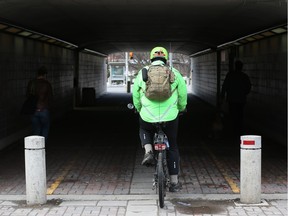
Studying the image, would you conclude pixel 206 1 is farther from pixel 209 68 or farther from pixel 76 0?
pixel 209 68

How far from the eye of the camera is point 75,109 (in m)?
19.2

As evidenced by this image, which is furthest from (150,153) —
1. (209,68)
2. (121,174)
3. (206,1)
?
(209,68)

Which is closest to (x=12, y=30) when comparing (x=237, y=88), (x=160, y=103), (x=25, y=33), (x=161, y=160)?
(x=25, y=33)

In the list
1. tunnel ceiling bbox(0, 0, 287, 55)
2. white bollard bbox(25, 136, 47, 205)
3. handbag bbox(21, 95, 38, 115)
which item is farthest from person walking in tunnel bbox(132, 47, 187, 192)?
handbag bbox(21, 95, 38, 115)

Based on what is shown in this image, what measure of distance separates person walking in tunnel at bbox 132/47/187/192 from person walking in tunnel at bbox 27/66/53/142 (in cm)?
348

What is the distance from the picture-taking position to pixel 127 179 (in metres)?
6.80

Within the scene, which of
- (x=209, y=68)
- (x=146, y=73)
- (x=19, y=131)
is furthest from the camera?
(x=209, y=68)

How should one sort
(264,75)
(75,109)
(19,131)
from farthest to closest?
(75,109) → (264,75) → (19,131)

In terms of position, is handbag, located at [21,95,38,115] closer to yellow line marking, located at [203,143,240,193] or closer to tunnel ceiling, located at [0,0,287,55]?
tunnel ceiling, located at [0,0,287,55]

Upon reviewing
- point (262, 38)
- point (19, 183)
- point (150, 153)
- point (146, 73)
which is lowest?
point (19, 183)

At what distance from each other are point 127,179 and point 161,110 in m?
1.77

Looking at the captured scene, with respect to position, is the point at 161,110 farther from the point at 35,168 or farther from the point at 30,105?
the point at 30,105

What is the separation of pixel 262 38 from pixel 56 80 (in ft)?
23.0

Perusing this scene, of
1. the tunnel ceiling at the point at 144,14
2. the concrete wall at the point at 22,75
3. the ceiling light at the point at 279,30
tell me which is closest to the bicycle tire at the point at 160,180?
the tunnel ceiling at the point at 144,14
